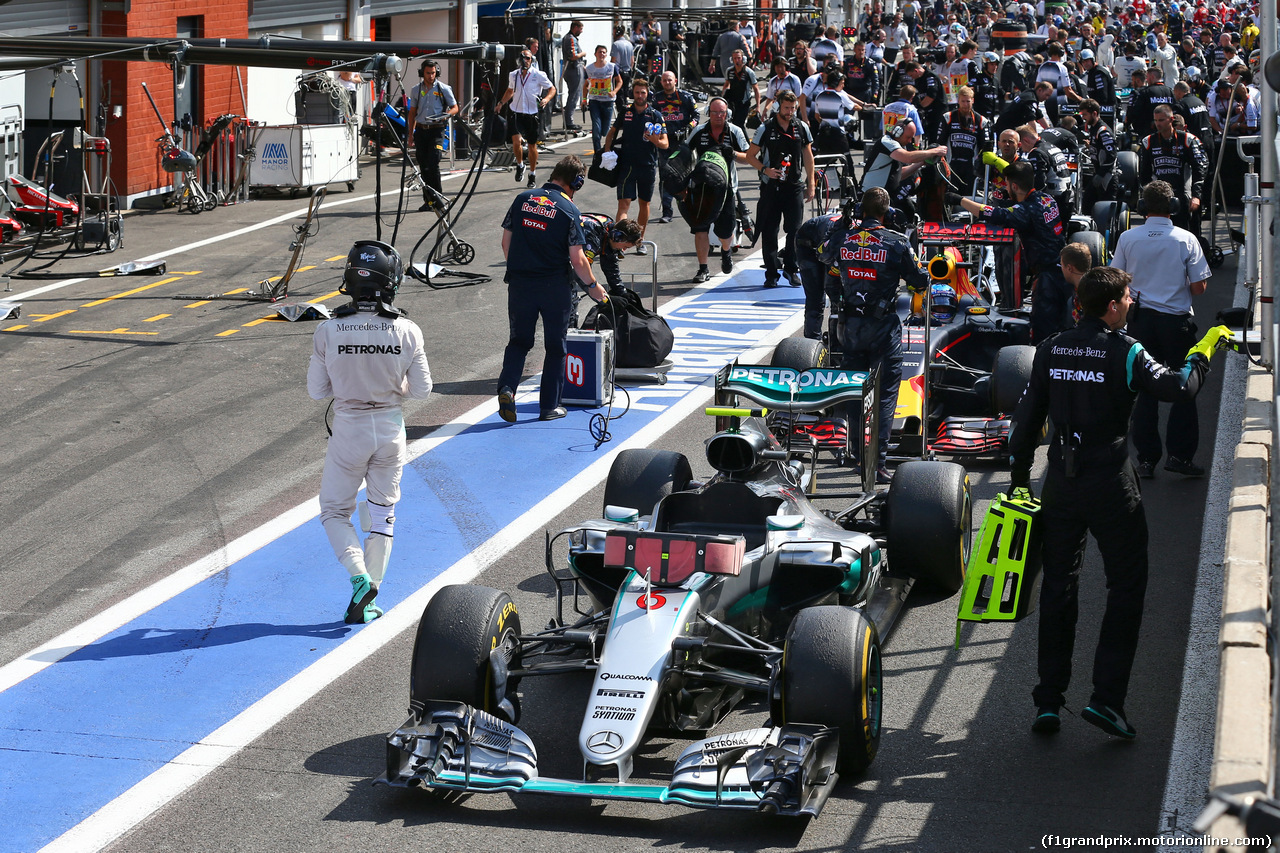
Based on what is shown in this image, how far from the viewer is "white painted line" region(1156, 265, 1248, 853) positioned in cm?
600

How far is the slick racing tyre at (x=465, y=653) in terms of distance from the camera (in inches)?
252

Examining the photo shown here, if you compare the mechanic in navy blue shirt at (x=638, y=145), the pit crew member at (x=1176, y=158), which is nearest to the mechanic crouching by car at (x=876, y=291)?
the pit crew member at (x=1176, y=158)

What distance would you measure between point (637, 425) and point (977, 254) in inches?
160

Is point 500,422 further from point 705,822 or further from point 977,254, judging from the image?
point 705,822

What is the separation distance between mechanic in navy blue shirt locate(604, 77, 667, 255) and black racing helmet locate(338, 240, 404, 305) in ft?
34.5

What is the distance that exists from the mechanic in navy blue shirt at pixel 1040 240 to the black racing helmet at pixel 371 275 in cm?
618

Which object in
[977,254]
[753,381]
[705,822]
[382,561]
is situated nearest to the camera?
[705,822]

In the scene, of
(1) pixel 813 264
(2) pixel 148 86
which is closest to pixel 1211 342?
(1) pixel 813 264

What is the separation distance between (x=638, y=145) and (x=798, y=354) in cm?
829

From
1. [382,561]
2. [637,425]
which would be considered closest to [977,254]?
[637,425]

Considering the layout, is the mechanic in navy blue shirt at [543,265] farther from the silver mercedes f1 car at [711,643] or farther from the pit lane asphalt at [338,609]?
the silver mercedes f1 car at [711,643]

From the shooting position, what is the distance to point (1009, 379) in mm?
10953

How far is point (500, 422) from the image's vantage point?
40.0 ft

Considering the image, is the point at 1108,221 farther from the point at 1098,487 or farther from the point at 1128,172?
the point at 1098,487
